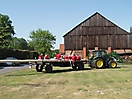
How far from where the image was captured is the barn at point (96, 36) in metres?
49.3

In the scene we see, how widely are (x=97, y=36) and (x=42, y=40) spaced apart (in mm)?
31378

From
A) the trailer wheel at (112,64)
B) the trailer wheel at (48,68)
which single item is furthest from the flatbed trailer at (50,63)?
the trailer wheel at (112,64)

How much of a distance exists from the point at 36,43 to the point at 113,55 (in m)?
51.0

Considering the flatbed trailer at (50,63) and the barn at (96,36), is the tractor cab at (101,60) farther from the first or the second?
the barn at (96,36)

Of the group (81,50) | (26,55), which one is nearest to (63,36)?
(81,50)

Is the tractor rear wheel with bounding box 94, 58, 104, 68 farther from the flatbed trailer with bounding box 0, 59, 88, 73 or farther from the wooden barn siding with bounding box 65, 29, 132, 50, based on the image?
the wooden barn siding with bounding box 65, 29, 132, 50

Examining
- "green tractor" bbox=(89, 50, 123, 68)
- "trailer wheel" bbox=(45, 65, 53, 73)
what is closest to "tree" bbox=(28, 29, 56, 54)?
"green tractor" bbox=(89, 50, 123, 68)

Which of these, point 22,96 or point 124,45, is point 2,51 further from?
point 22,96

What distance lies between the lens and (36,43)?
7750 cm

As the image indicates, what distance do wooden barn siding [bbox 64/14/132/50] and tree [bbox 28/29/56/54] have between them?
2658cm

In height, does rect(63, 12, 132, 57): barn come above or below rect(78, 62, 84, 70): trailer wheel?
above

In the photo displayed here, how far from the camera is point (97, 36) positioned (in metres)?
49.6

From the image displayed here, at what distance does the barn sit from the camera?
49.3m

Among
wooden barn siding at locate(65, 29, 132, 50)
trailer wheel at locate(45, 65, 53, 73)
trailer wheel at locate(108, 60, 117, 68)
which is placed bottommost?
trailer wheel at locate(45, 65, 53, 73)
